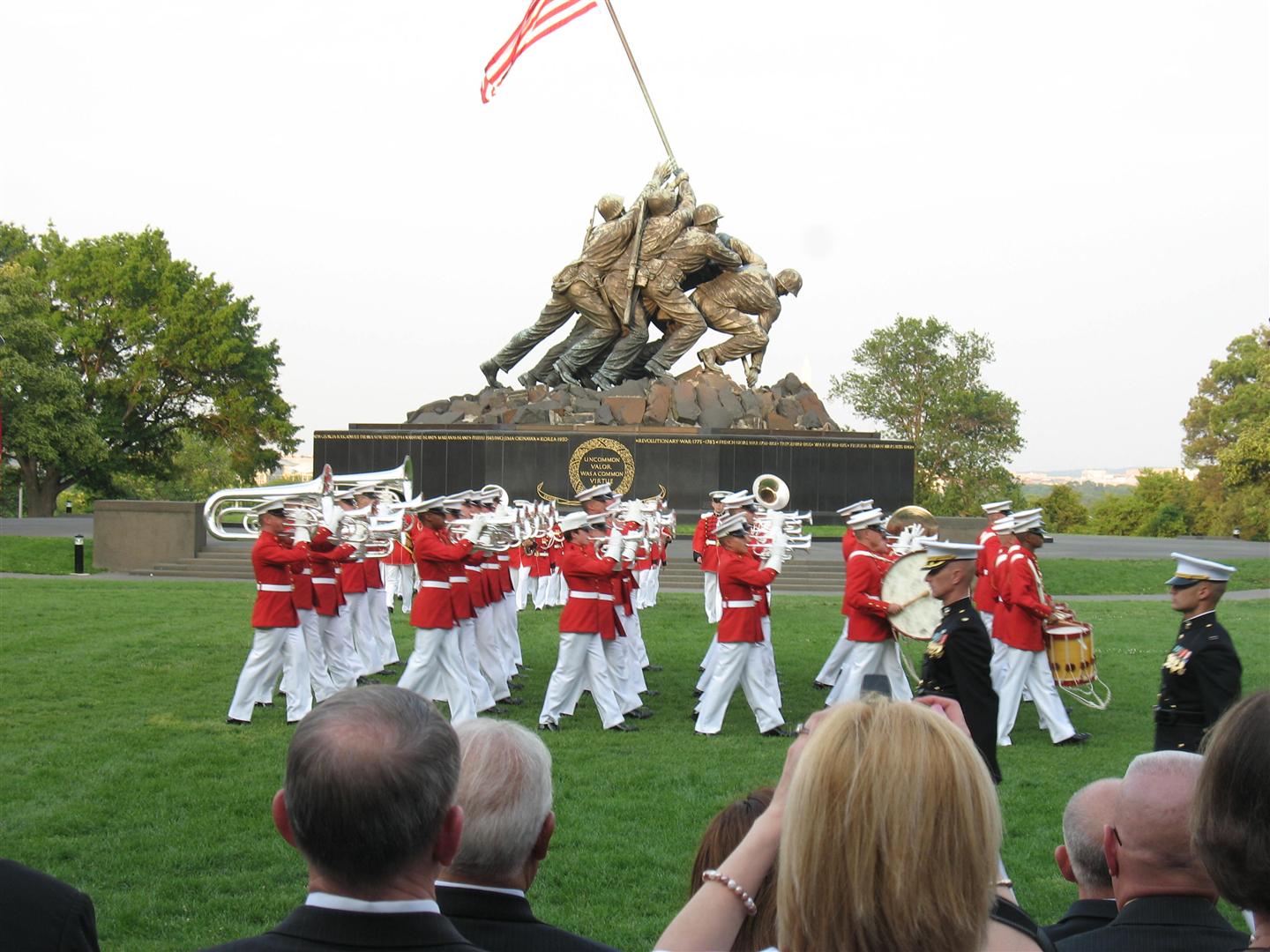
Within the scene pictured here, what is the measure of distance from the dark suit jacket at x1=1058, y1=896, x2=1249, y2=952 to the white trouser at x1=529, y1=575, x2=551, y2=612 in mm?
18836

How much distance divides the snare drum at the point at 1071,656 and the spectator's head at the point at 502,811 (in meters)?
8.36

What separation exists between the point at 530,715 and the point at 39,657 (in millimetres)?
6126

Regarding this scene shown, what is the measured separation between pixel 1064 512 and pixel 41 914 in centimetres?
5715

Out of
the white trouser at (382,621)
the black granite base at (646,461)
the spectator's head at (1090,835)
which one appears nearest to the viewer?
the spectator's head at (1090,835)

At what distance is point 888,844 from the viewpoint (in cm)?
199

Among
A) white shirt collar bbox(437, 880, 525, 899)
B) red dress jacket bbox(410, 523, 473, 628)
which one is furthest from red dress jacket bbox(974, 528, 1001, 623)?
white shirt collar bbox(437, 880, 525, 899)

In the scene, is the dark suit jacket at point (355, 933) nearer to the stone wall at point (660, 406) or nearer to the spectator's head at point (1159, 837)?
the spectator's head at point (1159, 837)

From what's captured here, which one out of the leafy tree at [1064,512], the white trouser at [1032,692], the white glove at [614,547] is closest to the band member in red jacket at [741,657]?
the white glove at [614,547]

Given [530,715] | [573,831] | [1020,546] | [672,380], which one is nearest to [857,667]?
[1020,546]

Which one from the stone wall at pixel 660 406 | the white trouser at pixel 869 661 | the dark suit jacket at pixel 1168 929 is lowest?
the white trouser at pixel 869 661

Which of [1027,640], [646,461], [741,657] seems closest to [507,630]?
[741,657]

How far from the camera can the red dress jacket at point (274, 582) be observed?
11359 mm

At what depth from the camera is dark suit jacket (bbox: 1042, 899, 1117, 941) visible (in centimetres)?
337

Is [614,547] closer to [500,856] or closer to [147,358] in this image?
[500,856]
